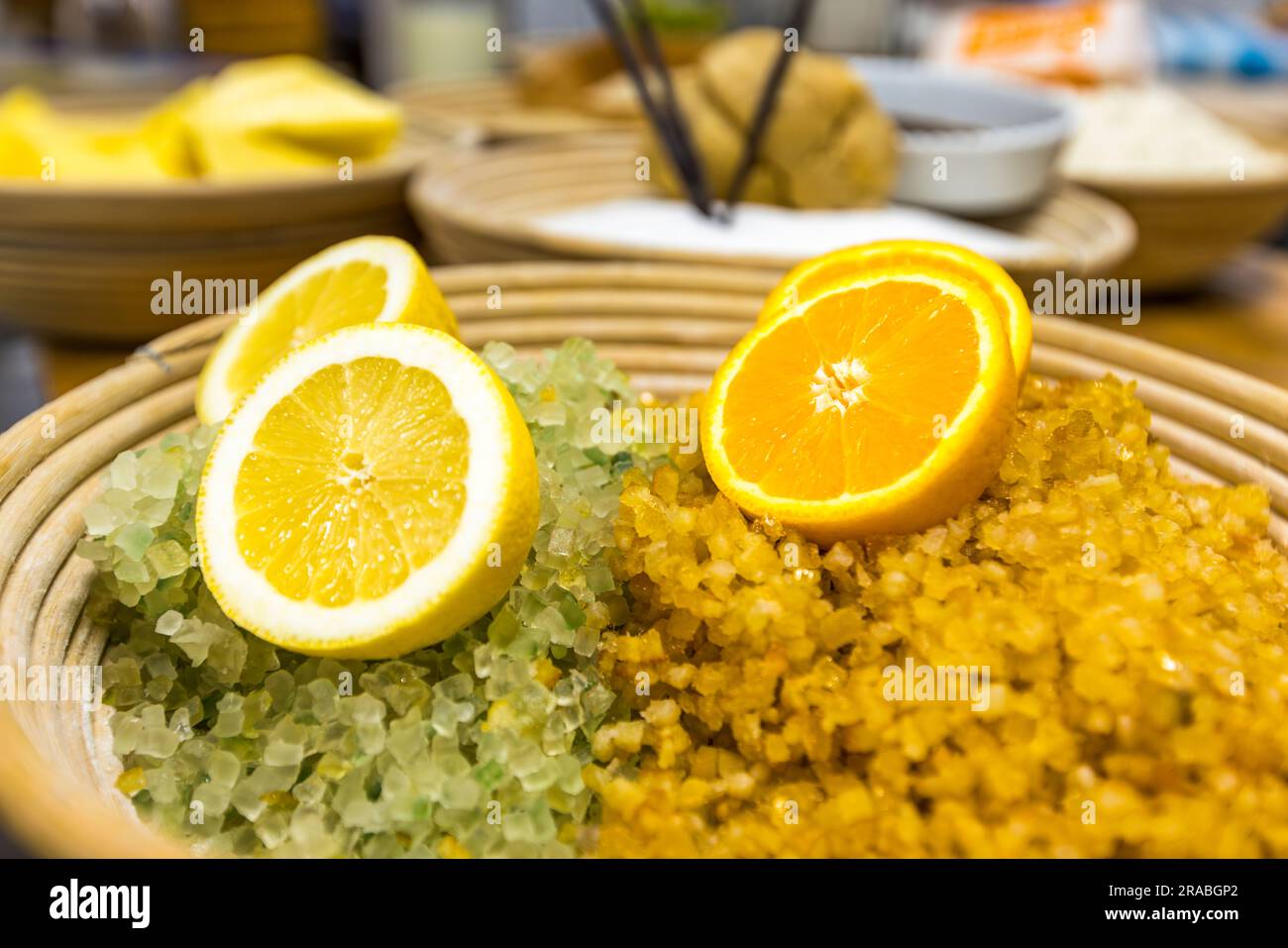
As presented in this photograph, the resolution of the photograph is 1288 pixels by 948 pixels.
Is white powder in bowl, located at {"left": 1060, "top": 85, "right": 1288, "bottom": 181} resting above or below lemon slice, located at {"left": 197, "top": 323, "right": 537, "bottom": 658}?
below

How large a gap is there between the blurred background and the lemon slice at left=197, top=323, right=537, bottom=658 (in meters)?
0.27

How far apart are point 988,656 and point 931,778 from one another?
84 mm

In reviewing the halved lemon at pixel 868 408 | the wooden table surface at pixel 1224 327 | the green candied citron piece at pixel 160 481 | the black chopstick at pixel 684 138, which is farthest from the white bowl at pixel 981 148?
the green candied citron piece at pixel 160 481

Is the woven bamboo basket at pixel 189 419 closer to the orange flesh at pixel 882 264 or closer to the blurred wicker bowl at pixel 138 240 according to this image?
the orange flesh at pixel 882 264

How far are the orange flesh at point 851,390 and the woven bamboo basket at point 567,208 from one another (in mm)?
408

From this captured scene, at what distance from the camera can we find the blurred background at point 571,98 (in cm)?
149

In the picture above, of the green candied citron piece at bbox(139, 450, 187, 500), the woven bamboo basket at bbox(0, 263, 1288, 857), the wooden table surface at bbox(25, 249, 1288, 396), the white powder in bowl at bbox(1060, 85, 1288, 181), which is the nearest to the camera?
the woven bamboo basket at bbox(0, 263, 1288, 857)

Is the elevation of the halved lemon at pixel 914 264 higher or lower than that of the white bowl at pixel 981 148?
higher

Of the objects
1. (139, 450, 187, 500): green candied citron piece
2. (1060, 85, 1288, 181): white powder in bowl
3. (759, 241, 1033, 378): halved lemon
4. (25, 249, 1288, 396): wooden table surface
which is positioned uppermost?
(759, 241, 1033, 378): halved lemon

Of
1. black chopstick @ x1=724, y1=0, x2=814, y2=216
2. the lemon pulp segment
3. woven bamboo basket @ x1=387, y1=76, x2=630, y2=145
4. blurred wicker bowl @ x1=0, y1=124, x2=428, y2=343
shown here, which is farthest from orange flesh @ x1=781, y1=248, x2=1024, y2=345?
woven bamboo basket @ x1=387, y1=76, x2=630, y2=145

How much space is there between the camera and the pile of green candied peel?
68 centimetres

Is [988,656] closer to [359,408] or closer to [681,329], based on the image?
[359,408]

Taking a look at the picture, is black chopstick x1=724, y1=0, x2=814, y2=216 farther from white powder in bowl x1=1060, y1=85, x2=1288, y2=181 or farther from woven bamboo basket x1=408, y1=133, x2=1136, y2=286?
white powder in bowl x1=1060, y1=85, x2=1288, y2=181

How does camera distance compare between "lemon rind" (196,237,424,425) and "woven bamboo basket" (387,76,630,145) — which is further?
"woven bamboo basket" (387,76,630,145)
